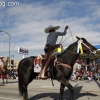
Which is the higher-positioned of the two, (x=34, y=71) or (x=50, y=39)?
(x=50, y=39)

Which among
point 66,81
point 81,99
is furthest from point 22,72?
point 81,99

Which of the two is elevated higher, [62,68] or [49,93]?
[62,68]

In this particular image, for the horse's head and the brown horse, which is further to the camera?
the horse's head

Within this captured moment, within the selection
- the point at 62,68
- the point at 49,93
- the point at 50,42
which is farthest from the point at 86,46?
the point at 49,93

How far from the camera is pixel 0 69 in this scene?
64.8 ft

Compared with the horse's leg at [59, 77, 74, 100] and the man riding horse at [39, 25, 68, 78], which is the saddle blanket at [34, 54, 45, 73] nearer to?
the man riding horse at [39, 25, 68, 78]

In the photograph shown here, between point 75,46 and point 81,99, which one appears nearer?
point 75,46

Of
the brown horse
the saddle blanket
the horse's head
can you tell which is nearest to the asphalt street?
the brown horse

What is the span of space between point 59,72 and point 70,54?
962mm

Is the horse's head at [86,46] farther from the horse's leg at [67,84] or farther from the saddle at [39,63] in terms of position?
the saddle at [39,63]

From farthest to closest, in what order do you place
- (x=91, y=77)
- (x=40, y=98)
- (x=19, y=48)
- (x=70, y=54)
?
(x=19, y=48) < (x=91, y=77) < (x=40, y=98) < (x=70, y=54)

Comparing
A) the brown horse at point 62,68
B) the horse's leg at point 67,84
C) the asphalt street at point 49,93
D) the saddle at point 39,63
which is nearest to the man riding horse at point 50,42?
the saddle at point 39,63

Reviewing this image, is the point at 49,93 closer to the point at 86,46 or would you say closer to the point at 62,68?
the point at 62,68

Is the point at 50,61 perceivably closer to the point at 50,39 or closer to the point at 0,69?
the point at 50,39
